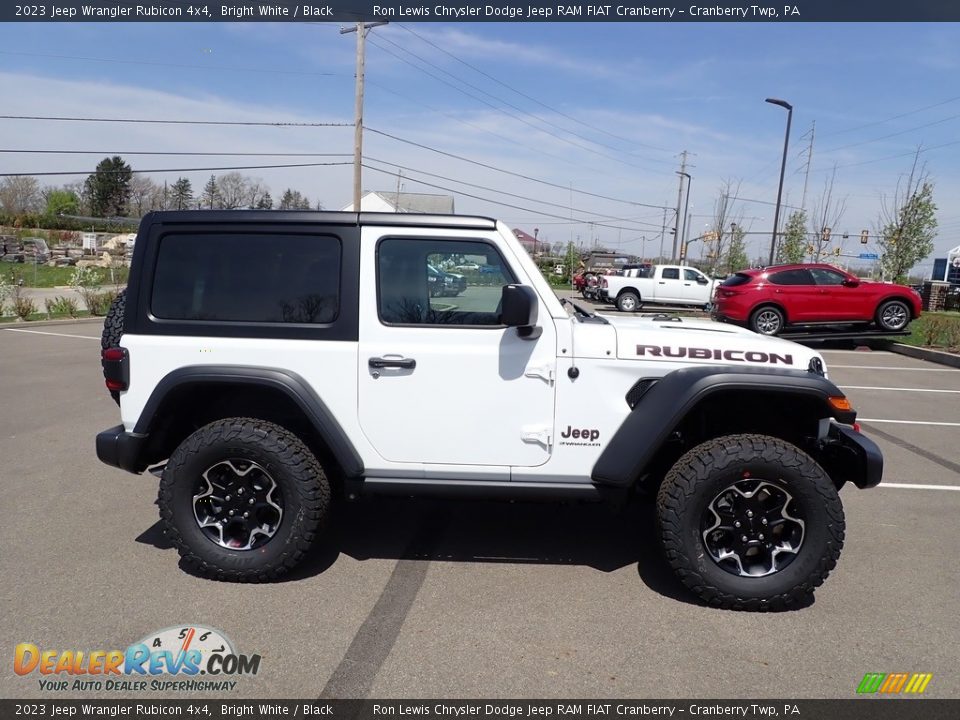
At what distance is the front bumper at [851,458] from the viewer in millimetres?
3717

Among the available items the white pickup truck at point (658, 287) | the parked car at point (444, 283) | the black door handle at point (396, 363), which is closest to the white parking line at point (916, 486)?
the parked car at point (444, 283)

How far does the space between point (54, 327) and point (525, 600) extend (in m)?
16.2

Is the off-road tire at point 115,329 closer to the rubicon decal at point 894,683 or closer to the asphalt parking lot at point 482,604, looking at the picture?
the asphalt parking lot at point 482,604

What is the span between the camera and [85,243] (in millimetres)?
56094

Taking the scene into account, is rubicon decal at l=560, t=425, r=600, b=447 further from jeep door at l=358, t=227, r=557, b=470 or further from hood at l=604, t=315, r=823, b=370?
hood at l=604, t=315, r=823, b=370

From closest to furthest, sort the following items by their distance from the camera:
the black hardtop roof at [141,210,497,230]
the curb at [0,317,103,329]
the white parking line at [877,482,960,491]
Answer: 1. the black hardtop roof at [141,210,497,230]
2. the white parking line at [877,482,960,491]
3. the curb at [0,317,103,329]

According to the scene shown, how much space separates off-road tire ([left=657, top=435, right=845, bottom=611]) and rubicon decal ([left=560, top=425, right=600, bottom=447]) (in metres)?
0.43

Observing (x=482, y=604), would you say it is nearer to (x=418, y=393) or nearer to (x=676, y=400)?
(x=418, y=393)

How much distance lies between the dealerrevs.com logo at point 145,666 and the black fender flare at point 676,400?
193 centimetres

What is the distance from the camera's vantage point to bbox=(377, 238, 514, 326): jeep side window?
150 inches

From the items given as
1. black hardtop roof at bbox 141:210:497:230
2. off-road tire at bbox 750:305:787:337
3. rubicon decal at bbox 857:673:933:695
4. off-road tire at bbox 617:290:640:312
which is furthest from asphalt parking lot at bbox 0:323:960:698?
off-road tire at bbox 617:290:640:312

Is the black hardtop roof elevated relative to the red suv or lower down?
elevated

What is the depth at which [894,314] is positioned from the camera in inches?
640

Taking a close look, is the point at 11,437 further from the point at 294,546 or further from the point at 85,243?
the point at 85,243
